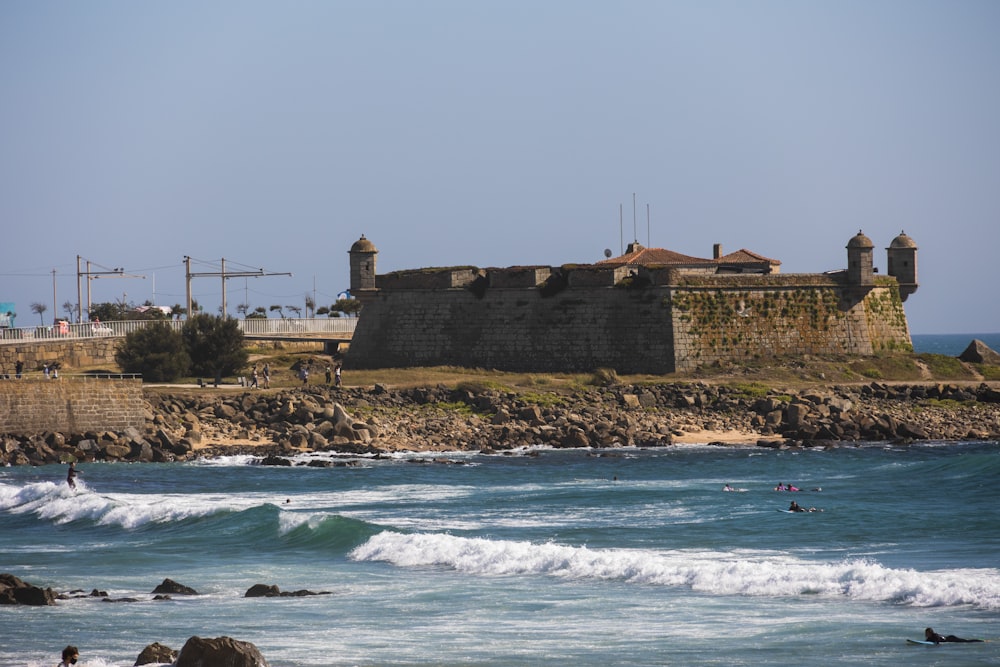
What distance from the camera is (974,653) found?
14328 millimetres

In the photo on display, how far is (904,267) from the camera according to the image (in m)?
48.8

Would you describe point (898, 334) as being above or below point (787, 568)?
above

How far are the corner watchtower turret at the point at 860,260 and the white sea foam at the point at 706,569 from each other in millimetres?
26043

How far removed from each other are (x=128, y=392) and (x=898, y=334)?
78.6ft

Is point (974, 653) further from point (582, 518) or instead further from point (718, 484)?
point (718, 484)

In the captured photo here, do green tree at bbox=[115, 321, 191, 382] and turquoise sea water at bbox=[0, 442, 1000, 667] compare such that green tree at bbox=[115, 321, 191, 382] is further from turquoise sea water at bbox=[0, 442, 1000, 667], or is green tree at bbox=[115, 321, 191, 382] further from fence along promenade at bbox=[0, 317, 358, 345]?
turquoise sea water at bbox=[0, 442, 1000, 667]

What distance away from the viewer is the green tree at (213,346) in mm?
46656

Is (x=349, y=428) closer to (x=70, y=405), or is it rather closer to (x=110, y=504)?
(x=70, y=405)

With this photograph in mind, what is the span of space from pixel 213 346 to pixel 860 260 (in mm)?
19841

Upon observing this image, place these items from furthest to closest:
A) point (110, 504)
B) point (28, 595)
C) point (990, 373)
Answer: point (990, 373), point (110, 504), point (28, 595)

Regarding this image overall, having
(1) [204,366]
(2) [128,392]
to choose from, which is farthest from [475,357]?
(2) [128,392]

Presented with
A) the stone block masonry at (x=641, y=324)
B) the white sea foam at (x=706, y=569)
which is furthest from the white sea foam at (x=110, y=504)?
the stone block masonry at (x=641, y=324)

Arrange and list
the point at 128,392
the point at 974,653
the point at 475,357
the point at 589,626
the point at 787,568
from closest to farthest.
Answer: the point at 974,653
the point at 589,626
the point at 787,568
the point at 128,392
the point at 475,357

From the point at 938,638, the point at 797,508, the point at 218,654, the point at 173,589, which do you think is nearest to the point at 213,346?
the point at 797,508
